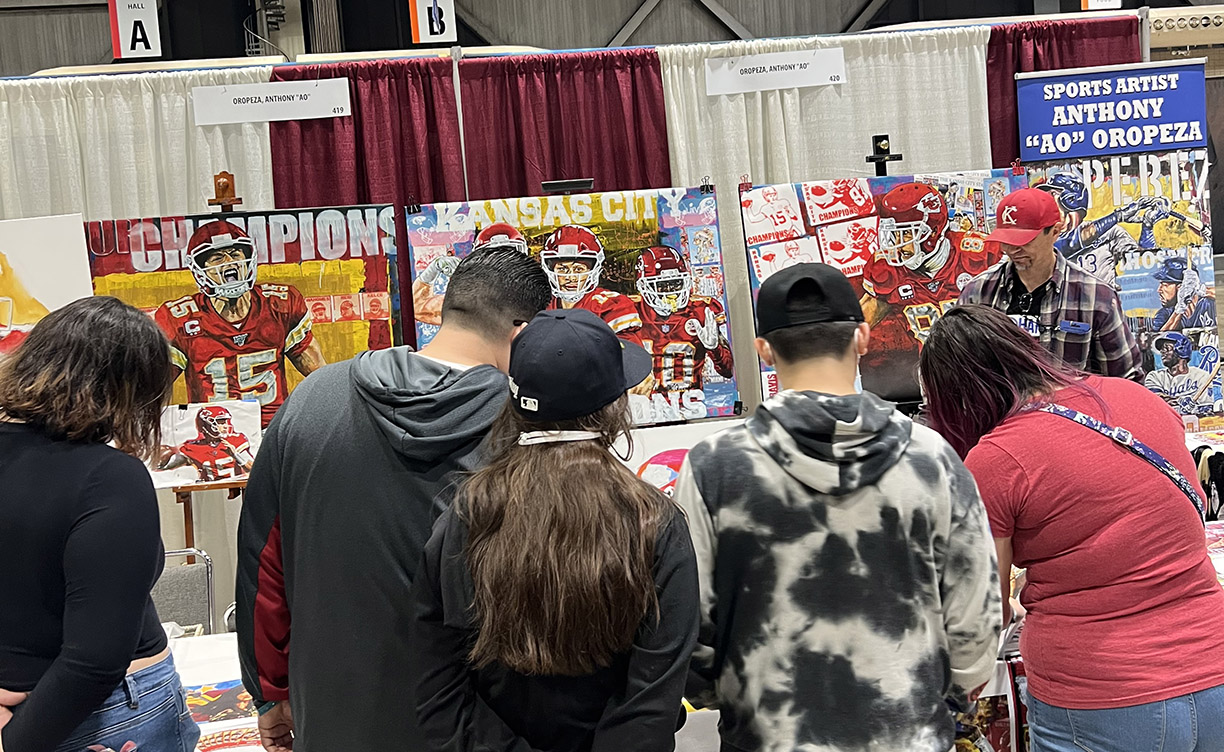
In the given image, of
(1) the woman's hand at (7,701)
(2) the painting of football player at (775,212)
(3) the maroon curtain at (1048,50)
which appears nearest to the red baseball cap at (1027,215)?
(2) the painting of football player at (775,212)

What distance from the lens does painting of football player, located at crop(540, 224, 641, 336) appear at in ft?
12.0

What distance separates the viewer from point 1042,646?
163cm

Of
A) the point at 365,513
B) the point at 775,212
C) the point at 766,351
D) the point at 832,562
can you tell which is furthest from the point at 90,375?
the point at 775,212

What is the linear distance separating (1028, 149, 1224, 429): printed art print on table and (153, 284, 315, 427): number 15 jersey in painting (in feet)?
9.52

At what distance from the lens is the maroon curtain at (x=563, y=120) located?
163 inches

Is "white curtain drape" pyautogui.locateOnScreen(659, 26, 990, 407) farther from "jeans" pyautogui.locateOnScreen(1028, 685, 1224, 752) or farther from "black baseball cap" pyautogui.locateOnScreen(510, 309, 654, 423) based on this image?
"black baseball cap" pyautogui.locateOnScreen(510, 309, 654, 423)

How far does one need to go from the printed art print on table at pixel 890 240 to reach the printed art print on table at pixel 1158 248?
405mm

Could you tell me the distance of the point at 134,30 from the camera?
4238 mm

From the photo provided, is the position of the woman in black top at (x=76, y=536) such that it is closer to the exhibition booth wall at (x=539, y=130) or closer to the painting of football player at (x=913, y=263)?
the exhibition booth wall at (x=539, y=130)

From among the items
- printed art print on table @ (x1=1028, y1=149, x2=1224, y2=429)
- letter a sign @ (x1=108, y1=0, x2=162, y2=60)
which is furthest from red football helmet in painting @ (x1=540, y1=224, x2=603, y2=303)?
letter a sign @ (x1=108, y1=0, x2=162, y2=60)

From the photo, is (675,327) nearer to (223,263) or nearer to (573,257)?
(573,257)

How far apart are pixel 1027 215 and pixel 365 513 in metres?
2.26

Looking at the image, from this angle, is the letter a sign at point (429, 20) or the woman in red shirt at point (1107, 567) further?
the letter a sign at point (429, 20)

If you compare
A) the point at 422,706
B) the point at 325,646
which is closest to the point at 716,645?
the point at 422,706
